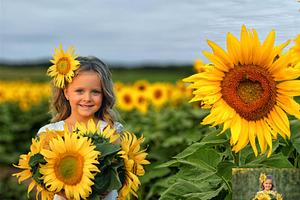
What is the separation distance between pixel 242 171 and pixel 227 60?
1.33ft

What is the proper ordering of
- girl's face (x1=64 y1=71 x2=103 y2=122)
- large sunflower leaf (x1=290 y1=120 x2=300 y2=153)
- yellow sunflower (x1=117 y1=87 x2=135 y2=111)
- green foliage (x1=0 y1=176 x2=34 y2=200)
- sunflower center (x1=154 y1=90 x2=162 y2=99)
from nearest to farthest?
1. large sunflower leaf (x1=290 y1=120 x2=300 y2=153)
2. girl's face (x1=64 y1=71 x2=103 y2=122)
3. green foliage (x1=0 y1=176 x2=34 y2=200)
4. yellow sunflower (x1=117 y1=87 x2=135 y2=111)
5. sunflower center (x1=154 y1=90 x2=162 y2=99)

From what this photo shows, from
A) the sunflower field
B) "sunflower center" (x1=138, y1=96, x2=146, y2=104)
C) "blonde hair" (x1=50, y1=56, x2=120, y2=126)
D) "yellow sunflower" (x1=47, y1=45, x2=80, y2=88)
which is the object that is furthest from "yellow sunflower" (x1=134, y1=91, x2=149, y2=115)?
the sunflower field

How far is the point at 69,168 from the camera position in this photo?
5.52 feet

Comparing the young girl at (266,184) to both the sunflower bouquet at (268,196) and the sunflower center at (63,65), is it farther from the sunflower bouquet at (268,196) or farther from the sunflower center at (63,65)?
the sunflower center at (63,65)

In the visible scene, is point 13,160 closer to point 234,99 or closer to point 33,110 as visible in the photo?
point 33,110

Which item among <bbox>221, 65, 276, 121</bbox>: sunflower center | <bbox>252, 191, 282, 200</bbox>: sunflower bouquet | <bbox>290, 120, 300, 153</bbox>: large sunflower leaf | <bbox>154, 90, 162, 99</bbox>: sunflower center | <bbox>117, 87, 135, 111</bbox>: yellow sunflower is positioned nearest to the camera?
<bbox>252, 191, 282, 200</bbox>: sunflower bouquet

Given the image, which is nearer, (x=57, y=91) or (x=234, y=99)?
(x=234, y=99)

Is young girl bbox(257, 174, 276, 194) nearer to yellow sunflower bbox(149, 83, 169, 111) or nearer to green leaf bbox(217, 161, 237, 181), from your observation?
green leaf bbox(217, 161, 237, 181)

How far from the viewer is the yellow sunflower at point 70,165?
1662mm

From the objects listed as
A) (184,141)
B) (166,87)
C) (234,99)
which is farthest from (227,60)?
(166,87)

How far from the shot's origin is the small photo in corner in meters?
1.41

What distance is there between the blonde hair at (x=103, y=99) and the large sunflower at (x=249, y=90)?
0.76m

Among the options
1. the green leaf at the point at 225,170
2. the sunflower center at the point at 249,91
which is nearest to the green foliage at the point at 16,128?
the green leaf at the point at 225,170

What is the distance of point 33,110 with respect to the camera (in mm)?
8359
